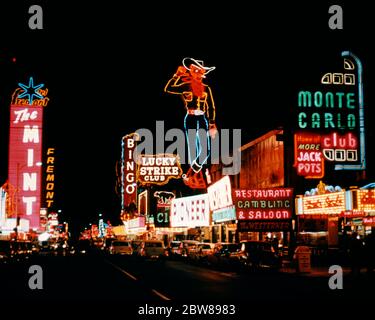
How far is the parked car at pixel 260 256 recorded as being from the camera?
2800cm

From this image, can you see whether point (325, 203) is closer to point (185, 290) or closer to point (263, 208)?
point (263, 208)

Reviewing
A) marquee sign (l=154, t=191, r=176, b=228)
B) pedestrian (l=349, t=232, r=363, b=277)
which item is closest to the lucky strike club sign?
pedestrian (l=349, t=232, r=363, b=277)

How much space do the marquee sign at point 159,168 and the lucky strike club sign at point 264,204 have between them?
37432 mm

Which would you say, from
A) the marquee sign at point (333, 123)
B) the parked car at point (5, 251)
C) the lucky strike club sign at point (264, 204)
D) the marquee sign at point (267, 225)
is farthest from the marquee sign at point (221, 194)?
the parked car at point (5, 251)

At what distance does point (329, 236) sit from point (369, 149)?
679 centimetres

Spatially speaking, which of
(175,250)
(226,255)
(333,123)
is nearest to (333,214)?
(333,123)

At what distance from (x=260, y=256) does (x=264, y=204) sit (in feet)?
29.4

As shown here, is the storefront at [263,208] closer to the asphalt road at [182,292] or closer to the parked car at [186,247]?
the parked car at [186,247]

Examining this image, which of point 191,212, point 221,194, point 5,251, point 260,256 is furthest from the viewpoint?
point 191,212

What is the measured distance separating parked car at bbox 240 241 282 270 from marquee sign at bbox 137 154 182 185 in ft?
149

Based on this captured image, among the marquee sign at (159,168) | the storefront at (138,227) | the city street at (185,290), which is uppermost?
the marquee sign at (159,168)

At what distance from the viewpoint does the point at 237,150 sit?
55.3 metres

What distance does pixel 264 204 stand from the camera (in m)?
36.8
